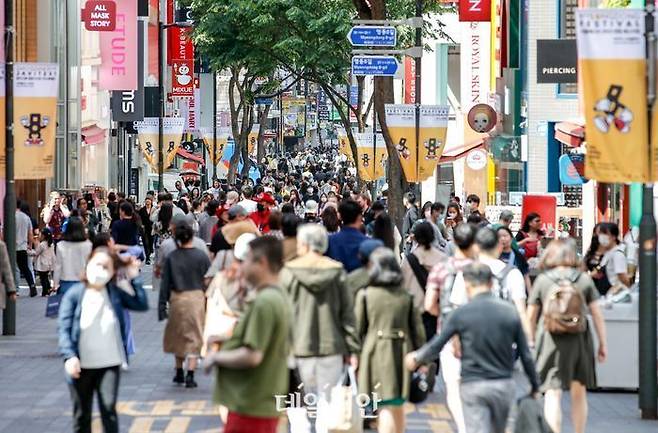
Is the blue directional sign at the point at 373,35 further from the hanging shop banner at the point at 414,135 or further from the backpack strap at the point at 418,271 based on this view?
the backpack strap at the point at 418,271

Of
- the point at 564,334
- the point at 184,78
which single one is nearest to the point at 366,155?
the point at 184,78

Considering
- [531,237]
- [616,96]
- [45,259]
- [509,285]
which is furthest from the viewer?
[45,259]

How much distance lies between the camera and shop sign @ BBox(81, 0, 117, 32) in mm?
49406

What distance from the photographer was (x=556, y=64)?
109 ft

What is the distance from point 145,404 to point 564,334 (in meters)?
5.06

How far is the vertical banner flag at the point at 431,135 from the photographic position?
101 ft

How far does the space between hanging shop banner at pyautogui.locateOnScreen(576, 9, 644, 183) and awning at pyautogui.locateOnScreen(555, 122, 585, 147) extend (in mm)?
16022

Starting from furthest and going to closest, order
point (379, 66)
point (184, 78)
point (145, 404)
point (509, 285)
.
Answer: point (184, 78), point (379, 66), point (145, 404), point (509, 285)

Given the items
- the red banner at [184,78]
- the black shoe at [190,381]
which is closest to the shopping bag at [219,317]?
the black shoe at [190,381]

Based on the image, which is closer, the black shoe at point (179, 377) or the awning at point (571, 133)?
the black shoe at point (179, 377)

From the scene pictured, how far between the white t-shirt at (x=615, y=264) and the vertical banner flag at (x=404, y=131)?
41.2 ft

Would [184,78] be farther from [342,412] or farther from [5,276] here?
[342,412]

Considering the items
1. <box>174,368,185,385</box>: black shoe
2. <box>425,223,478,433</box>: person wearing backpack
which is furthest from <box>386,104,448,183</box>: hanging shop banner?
<box>425,223,478,433</box>: person wearing backpack

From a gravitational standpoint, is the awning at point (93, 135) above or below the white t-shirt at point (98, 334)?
above
